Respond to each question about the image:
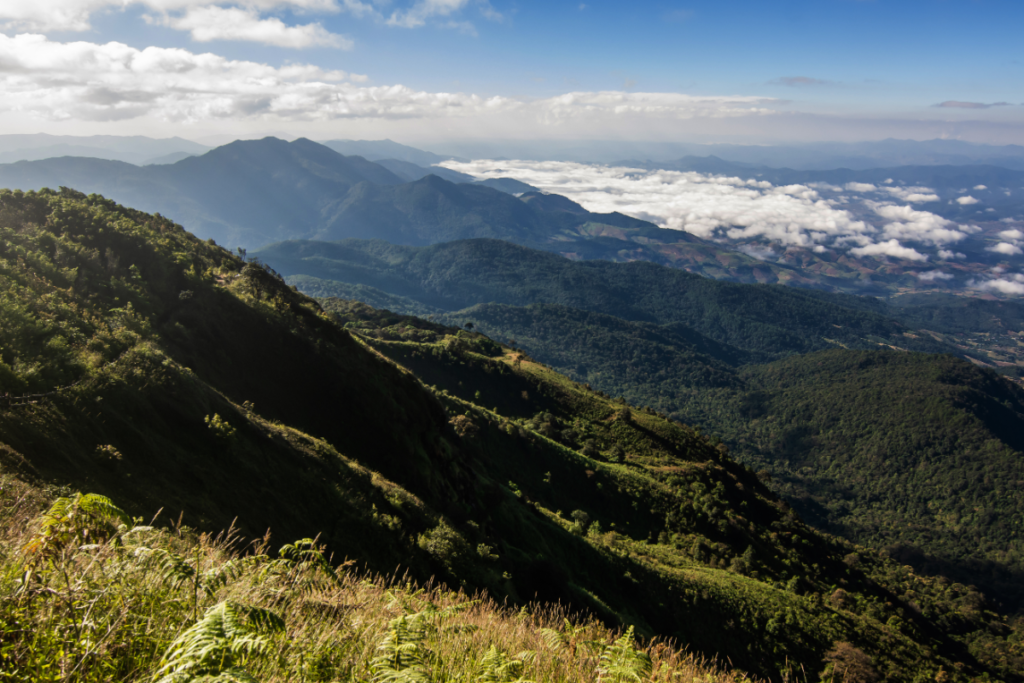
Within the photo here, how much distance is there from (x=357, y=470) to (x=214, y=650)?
56.9 feet

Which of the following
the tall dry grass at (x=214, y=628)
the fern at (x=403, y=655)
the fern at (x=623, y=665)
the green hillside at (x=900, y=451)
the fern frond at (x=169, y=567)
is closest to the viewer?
the tall dry grass at (x=214, y=628)

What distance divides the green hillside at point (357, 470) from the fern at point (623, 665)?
3.01m

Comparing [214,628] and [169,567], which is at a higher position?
[214,628]

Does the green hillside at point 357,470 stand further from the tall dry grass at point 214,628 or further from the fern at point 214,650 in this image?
the fern at point 214,650

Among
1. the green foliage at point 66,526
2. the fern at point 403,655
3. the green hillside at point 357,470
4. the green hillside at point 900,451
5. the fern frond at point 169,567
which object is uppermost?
the green foliage at point 66,526

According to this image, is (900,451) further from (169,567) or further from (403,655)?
(169,567)

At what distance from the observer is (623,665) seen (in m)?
5.16

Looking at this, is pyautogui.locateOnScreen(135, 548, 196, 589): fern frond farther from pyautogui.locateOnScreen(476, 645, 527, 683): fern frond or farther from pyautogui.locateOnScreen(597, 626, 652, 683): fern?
pyautogui.locateOnScreen(597, 626, 652, 683): fern

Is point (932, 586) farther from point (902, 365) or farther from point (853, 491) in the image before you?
point (902, 365)

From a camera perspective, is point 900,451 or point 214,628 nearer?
point 214,628

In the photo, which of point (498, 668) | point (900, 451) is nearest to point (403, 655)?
point (498, 668)

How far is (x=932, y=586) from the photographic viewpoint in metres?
71.2

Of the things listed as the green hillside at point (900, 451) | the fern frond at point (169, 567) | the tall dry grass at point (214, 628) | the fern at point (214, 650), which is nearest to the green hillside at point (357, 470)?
the tall dry grass at point (214, 628)

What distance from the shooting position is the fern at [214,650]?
123 inches
